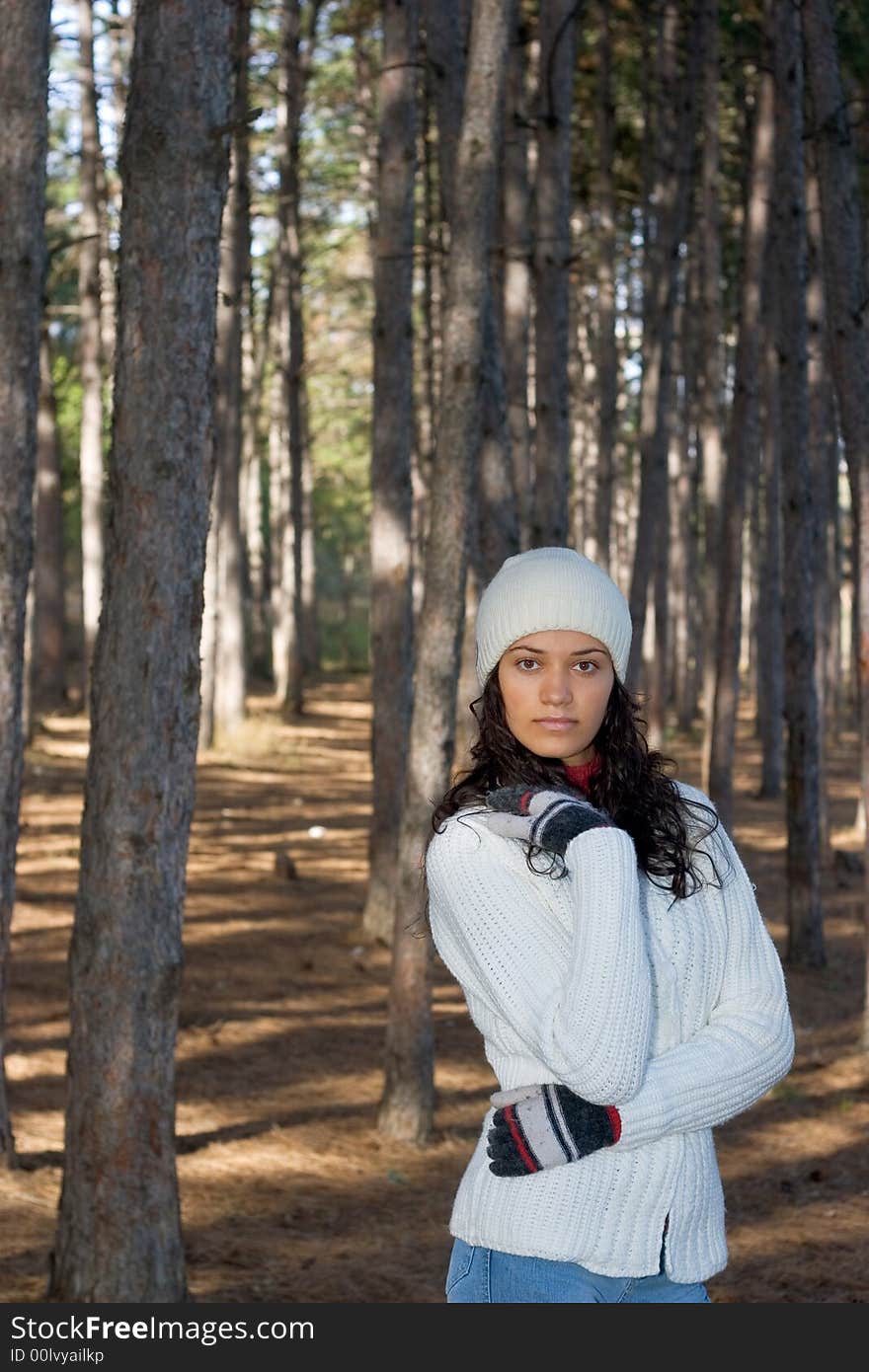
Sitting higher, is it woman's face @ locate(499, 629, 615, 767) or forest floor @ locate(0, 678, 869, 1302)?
woman's face @ locate(499, 629, 615, 767)

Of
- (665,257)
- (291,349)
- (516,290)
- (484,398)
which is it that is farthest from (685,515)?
(484,398)

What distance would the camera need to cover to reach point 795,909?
12.8 m

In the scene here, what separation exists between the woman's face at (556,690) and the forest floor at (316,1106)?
156 inches

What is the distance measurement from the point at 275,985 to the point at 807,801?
14.0 ft

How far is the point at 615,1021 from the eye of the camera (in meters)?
2.22

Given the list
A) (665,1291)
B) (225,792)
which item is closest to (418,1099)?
(665,1291)

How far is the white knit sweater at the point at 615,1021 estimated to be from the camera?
225 centimetres

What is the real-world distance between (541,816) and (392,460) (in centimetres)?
993

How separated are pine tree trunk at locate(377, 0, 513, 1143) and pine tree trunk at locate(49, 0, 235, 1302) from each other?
104 inches

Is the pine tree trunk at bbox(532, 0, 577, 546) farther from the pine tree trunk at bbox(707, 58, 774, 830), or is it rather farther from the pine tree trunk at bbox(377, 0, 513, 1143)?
the pine tree trunk at bbox(377, 0, 513, 1143)

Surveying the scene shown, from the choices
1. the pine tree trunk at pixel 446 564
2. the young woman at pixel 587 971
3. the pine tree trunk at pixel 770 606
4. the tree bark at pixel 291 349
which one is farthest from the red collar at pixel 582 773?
the pine tree trunk at pixel 770 606

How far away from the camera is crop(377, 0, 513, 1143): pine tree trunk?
8180 mm

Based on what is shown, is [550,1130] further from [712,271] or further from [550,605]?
[712,271]

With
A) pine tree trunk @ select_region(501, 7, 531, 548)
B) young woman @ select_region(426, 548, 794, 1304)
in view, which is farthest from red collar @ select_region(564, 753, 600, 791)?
pine tree trunk @ select_region(501, 7, 531, 548)
